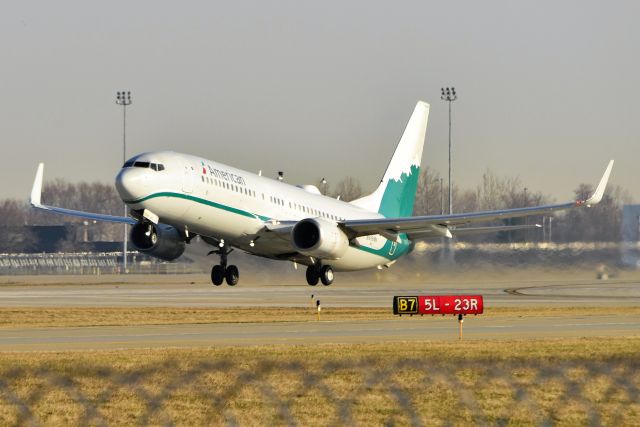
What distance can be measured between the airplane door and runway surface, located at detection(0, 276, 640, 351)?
5333 millimetres

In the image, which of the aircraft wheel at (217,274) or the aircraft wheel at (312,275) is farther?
the aircraft wheel at (312,275)

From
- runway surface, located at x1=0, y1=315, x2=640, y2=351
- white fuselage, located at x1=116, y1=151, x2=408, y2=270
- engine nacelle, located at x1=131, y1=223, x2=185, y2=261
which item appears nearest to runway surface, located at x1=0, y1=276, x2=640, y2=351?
runway surface, located at x1=0, y1=315, x2=640, y2=351

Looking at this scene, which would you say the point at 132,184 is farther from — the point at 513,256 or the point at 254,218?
the point at 513,256

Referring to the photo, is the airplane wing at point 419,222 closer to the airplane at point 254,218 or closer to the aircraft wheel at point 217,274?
the airplane at point 254,218

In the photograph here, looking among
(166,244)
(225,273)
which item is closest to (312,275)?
(225,273)

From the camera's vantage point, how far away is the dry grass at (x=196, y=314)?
166 feet

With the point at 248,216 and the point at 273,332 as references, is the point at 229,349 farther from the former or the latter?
the point at 248,216

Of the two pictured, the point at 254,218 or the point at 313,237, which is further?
the point at 313,237

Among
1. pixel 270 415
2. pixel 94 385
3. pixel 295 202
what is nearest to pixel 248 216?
pixel 295 202

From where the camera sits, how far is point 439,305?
51.3 m

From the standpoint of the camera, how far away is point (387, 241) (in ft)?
208

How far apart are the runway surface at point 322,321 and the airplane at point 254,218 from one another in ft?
10.9

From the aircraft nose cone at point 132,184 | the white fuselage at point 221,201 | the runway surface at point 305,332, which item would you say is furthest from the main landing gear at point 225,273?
the aircraft nose cone at point 132,184

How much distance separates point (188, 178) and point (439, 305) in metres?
11.9
